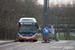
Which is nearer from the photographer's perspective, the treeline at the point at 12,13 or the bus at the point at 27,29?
the bus at the point at 27,29

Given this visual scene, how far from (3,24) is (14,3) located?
571cm

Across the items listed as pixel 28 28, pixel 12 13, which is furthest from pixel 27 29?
pixel 12 13

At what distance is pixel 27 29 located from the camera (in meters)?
30.3

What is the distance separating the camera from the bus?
30.1 metres

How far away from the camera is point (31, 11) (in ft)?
194

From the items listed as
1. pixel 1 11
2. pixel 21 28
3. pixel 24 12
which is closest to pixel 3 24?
pixel 1 11

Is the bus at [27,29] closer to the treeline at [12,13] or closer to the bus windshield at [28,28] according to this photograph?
the bus windshield at [28,28]

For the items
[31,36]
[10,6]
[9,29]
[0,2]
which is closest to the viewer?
[31,36]

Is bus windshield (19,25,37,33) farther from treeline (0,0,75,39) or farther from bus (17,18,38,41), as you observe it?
treeline (0,0,75,39)

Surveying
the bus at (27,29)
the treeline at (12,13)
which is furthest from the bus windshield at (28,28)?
the treeline at (12,13)

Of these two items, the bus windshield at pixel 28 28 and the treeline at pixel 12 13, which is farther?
the treeline at pixel 12 13

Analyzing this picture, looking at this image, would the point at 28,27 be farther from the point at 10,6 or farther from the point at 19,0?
the point at 19,0

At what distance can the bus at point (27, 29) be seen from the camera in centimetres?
3006

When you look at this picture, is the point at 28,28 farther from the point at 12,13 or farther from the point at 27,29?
the point at 12,13
